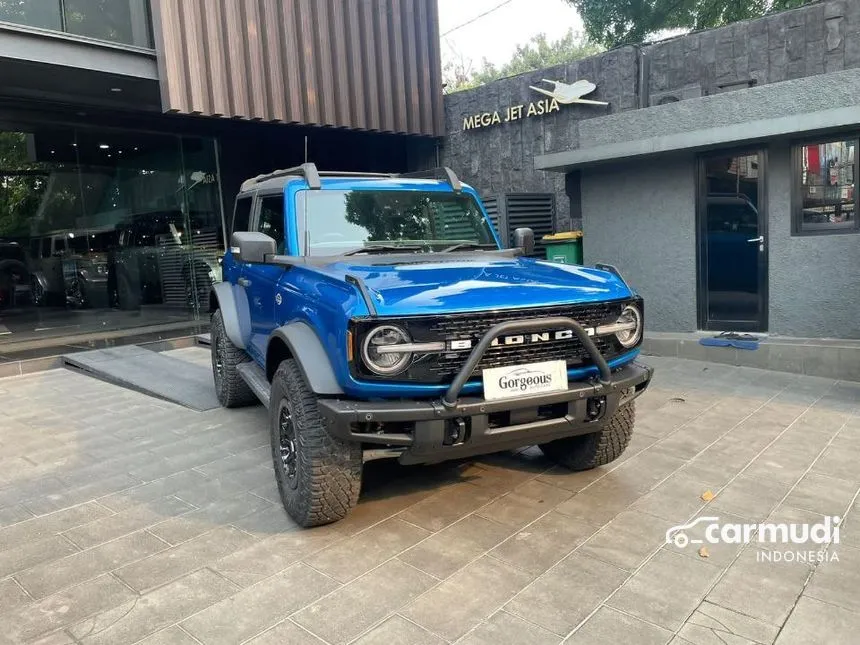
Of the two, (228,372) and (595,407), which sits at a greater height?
(595,407)

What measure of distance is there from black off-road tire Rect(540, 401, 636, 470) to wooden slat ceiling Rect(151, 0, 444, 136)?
291 inches

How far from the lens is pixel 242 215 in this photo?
521 centimetres

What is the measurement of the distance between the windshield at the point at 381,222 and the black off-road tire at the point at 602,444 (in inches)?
57.3

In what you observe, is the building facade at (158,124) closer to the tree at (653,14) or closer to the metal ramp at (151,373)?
the metal ramp at (151,373)

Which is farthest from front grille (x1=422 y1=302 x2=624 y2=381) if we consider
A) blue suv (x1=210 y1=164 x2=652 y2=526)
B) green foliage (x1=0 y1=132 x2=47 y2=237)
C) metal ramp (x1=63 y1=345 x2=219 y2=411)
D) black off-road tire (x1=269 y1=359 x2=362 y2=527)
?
green foliage (x1=0 y1=132 x2=47 y2=237)

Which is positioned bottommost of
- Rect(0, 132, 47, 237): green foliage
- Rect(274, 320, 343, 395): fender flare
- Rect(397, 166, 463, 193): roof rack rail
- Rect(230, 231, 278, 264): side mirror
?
Rect(274, 320, 343, 395): fender flare

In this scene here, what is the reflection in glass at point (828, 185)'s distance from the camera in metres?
6.36

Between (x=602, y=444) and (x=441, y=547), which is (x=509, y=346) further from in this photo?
(x=602, y=444)

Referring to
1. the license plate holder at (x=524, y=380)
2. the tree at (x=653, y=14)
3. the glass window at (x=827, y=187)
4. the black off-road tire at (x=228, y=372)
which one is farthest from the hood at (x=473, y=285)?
the tree at (x=653, y=14)

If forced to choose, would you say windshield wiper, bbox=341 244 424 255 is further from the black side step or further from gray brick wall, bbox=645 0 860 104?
gray brick wall, bbox=645 0 860 104

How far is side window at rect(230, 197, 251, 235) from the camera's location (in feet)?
16.6

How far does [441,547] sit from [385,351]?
1006 millimetres

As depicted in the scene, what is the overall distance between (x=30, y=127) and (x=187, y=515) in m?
8.91

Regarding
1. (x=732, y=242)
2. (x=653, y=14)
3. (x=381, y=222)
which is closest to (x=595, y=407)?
(x=381, y=222)
